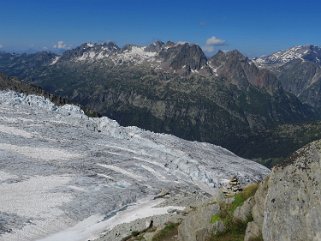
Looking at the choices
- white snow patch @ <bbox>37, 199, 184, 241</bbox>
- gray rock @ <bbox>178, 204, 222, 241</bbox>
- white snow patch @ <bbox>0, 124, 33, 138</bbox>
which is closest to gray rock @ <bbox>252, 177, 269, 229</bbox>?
gray rock @ <bbox>178, 204, 222, 241</bbox>

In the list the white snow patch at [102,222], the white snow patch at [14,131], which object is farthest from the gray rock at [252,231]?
the white snow patch at [14,131]

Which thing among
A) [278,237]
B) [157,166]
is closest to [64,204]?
[157,166]

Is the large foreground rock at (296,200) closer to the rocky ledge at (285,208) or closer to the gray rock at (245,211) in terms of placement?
the rocky ledge at (285,208)

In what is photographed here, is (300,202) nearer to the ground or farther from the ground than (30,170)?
farther from the ground

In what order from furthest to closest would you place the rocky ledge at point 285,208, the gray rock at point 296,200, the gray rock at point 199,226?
the gray rock at point 199,226
the rocky ledge at point 285,208
the gray rock at point 296,200

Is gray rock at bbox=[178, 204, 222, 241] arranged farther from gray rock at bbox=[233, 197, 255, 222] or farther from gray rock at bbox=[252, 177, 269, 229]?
gray rock at bbox=[252, 177, 269, 229]

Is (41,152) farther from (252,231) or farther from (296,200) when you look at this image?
(296,200)

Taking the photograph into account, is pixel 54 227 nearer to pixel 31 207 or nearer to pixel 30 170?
pixel 31 207

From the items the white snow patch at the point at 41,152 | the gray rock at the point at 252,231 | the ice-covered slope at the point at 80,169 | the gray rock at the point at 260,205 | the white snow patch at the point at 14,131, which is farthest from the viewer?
the white snow patch at the point at 14,131

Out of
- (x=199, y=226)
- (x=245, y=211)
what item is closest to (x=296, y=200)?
(x=245, y=211)
